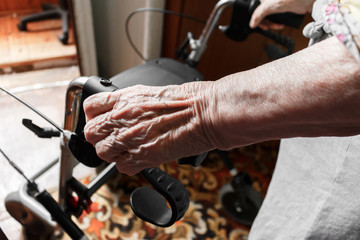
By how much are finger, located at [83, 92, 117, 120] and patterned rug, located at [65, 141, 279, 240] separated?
53cm

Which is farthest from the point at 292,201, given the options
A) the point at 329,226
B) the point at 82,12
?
the point at 82,12

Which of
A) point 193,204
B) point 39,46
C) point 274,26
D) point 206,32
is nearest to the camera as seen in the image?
point 274,26

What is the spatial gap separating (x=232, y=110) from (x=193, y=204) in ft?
3.39

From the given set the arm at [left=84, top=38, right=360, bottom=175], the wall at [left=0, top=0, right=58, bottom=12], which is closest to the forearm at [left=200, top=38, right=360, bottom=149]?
the arm at [left=84, top=38, right=360, bottom=175]

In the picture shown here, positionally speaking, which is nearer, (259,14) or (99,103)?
(99,103)

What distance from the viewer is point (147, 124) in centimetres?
43

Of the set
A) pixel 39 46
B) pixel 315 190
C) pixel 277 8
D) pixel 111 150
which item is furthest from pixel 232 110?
pixel 39 46

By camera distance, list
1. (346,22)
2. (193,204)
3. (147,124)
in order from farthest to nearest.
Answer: (193,204)
(147,124)
(346,22)

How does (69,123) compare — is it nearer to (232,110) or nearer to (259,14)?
(232,110)

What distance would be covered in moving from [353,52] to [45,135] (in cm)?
64

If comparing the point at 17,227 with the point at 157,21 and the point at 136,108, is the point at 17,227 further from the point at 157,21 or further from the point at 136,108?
the point at 157,21

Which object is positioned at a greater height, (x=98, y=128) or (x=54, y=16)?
(x=98, y=128)

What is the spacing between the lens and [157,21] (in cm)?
135

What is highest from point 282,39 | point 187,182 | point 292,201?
point 282,39
